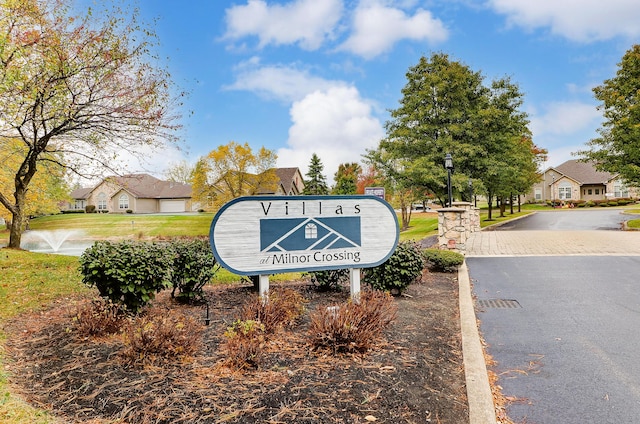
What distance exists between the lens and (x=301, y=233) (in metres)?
4.51

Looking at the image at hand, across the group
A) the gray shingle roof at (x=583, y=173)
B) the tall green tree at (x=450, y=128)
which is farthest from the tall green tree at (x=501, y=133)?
the gray shingle roof at (x=583, y=173)

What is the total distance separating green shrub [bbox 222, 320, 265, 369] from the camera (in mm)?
3158

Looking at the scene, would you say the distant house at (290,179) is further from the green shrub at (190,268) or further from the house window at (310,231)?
the house window at (310,231)

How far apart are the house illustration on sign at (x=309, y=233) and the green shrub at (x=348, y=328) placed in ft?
2.99

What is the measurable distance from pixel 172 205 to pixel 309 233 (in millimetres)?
42128

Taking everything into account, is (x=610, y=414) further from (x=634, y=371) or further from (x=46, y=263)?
(x=46, y=263)

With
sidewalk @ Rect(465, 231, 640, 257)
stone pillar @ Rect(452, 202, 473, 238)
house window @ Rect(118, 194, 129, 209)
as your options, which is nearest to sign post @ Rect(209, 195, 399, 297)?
stone pillar @ Rect(452, 202, 473, 238)

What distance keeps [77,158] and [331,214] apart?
29.8 feet

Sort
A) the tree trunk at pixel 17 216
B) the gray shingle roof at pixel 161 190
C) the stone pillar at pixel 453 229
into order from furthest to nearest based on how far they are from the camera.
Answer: the gray shingle roof at pixel 161 190
the stone pillar at pixel 453 229
the tree trunk at pixel 17 216

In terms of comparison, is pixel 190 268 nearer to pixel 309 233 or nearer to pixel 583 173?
pixel 309 233

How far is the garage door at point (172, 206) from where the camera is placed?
140 ft

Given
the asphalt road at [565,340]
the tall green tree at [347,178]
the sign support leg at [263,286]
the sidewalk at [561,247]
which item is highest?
the tall green tree at [347,178]

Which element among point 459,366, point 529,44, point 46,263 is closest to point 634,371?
point 459,366

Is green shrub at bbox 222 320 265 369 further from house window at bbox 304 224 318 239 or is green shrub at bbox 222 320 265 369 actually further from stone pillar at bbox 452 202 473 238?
stone pillar at bbox 452 202 473 238
